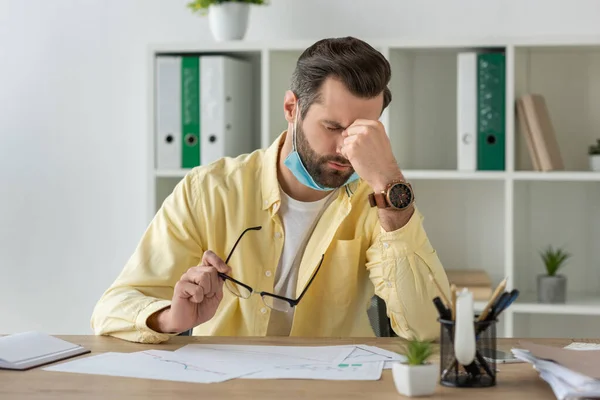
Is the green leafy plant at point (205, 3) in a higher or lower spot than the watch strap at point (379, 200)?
higher

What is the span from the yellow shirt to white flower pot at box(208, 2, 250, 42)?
3.33 feet

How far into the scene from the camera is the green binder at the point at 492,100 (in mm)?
2805

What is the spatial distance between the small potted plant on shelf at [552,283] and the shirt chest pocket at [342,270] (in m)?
1.16

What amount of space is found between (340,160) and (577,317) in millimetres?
1543

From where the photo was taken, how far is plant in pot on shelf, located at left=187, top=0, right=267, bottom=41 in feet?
9.72

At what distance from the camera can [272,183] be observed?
2.02m

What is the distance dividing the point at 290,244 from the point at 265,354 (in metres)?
0.52

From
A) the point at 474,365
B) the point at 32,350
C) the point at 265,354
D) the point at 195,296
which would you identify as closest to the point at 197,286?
the point at 195,296

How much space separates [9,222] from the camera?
11.2 feet

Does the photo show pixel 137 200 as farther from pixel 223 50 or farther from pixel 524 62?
pixel 524 62

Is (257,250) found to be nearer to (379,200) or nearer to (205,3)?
(379,200)

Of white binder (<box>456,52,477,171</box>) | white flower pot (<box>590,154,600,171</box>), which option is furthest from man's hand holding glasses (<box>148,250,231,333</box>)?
white flower pot (<box>590,154,600,171</box>)

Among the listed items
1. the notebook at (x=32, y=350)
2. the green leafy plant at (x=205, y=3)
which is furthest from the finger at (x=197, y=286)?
the green leafy plant at (x=205, y=3)

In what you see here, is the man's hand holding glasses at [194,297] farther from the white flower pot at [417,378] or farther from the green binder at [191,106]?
the green binder at [191,106]
